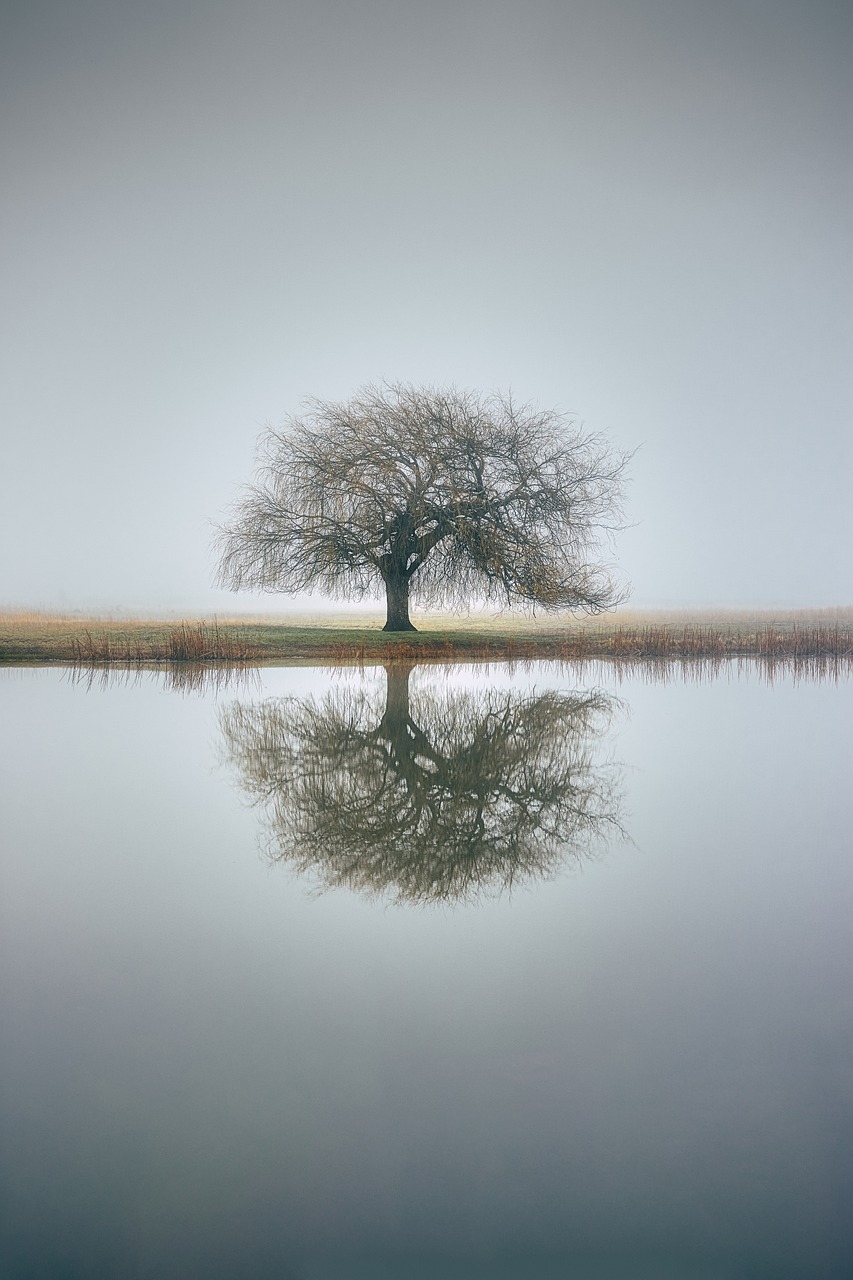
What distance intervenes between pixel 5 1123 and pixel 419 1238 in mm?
737

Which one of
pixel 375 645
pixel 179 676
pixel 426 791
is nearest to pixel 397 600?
pixel 375 645

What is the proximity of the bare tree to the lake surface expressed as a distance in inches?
475

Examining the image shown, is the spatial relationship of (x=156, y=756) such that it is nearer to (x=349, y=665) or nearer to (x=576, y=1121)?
(x=576, y=1121)

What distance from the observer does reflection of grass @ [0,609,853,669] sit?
42.2ft

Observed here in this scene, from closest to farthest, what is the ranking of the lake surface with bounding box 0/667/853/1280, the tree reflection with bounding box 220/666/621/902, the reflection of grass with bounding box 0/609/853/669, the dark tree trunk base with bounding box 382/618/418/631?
the lake surface with bounding box 0/667/853/1280 → the tree reflection with bounding box 220/666/621/902 → the reflection of grass with bounding box 0/609/853/669 → the dark tree trunk base with bounding box 382/618/418/631

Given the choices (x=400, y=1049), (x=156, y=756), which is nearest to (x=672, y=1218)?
(x=400, y=1049)

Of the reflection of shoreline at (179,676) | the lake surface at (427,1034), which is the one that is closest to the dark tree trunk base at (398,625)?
the reflection of shoreline at (179,676)

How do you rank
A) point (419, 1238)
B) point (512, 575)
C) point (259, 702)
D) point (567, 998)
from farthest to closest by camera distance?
point (512, 575) → point (259, 702) → point (567, 998) → point (419, 1238)

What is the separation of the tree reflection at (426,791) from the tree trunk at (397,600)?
→ 9.88m

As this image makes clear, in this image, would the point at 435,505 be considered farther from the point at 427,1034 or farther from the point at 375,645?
the point at 427,1034

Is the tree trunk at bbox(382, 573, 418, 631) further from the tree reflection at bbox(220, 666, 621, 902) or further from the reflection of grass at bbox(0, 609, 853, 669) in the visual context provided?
the tree reflection at bbox(220, 666, 621, 902)

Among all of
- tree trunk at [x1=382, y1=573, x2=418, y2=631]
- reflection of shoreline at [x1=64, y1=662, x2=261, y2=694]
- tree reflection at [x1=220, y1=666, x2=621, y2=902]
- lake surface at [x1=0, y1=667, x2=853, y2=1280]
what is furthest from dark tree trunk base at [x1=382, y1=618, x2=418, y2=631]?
lake surface at [x1=0, y1=667, x2=853, y2=1280]

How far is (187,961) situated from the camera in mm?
2180

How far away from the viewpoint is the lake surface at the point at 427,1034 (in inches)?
51.3
